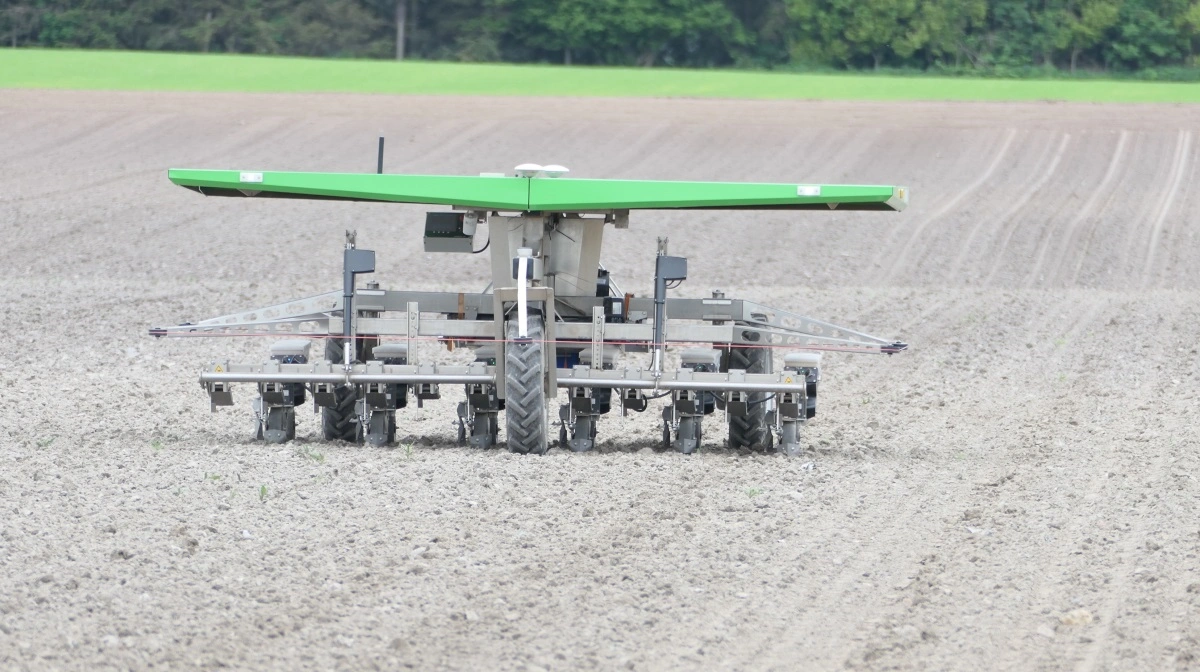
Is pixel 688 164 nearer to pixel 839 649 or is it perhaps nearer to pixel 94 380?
pixel 94 380

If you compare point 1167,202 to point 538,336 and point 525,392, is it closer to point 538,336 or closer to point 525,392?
point 538,336

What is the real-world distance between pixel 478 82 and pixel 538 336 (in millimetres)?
36095

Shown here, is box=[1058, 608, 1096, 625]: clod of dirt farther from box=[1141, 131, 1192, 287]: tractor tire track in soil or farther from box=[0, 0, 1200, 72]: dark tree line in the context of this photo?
box=[0, 0, 1200, 72]: dark tree line

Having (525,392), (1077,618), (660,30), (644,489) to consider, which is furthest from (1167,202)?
(660,30)

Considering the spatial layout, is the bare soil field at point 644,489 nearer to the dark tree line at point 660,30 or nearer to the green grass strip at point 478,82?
the green grass strip at point 478,82

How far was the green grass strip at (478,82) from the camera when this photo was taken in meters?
42.7

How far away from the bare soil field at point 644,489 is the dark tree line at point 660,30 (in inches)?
1498

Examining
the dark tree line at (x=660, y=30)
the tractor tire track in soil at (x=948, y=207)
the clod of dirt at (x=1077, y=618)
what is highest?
the dark tree line at (x=660, y=30)

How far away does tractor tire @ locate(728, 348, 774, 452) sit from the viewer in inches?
467

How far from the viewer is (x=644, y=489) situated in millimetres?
10195

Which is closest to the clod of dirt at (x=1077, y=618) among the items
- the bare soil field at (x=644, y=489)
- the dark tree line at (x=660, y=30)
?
the bare soil field at (x=644, y=489)

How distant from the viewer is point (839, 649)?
7.19 m

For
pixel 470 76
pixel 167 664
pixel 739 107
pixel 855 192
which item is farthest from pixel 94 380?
pixel 470 76

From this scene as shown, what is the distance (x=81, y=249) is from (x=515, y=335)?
51.2 feet
